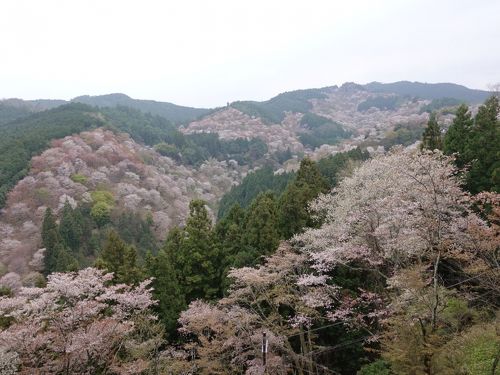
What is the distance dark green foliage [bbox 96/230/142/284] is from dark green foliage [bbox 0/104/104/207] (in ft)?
105

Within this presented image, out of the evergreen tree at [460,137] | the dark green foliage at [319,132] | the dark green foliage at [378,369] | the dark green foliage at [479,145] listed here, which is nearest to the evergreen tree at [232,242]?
the dark green foliage at [378,369]

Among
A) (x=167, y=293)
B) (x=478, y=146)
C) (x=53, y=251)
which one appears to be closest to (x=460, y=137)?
(x=478, y=146)

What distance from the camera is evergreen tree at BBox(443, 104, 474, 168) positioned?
74.1 feet

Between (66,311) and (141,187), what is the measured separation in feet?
165

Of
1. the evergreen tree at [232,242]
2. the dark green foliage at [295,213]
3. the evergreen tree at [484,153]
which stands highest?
the evergreen tree at [484,153]

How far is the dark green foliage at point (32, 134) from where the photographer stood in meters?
51.7

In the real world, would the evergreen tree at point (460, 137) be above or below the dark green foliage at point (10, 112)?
below

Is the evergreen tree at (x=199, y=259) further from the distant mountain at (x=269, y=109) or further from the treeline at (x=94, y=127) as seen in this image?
the distant mountain at (x=269, y=109)

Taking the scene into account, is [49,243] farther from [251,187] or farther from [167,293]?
[251,187]

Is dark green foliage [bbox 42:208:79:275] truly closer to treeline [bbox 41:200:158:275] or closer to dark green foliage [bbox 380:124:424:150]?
treeline [bbox 41:200:158:275]

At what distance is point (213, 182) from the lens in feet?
286

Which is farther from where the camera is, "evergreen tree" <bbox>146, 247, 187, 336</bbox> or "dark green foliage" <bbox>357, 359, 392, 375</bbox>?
"evergreen tree" <bbox>146, 247, 187, 336</bbox>

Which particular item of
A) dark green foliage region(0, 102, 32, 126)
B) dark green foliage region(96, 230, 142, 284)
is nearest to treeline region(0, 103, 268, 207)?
dark green foliage region(0, 102, 32, 126)

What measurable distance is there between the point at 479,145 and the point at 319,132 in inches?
5200
